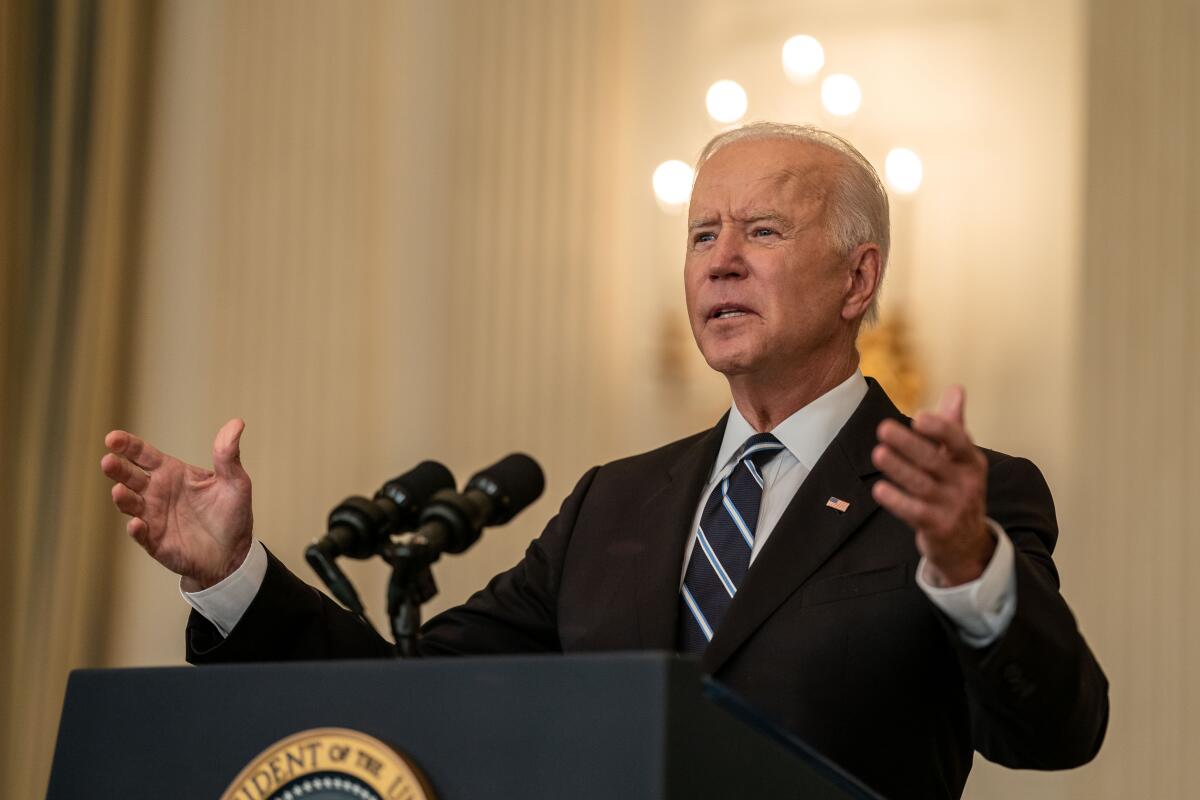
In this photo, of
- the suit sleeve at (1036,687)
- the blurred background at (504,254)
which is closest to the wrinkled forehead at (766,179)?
the suit sleeve at (1036,687)

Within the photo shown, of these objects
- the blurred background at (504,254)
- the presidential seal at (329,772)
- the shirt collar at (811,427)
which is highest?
the blurred background at (504,254)

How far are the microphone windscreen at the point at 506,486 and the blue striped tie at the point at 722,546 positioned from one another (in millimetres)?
628

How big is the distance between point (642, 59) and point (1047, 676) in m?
4.95

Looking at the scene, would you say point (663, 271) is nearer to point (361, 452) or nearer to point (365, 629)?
point (361, 452)

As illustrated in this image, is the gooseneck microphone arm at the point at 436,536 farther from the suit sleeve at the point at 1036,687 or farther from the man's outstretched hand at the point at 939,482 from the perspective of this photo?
the suit sleeve at the point at 1036,687

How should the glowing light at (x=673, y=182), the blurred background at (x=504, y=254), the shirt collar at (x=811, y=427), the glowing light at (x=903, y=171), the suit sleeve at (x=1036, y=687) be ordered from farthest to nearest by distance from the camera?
the glowing light at (x=673, y=182) < the glowing light at (x=903, y=171) < the blurred background at (x=504, y=254) < the shirt collar at (x=811, y=427) < the suit sleeve at (x=1036, y=687)

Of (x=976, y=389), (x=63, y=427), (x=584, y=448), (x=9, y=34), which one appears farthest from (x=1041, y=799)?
(x=9, y=34)

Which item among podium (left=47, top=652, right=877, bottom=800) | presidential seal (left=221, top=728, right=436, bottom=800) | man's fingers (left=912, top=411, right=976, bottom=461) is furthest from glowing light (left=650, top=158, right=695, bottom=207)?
presidential seal (left=221, top=728, right=436, bottom=800)

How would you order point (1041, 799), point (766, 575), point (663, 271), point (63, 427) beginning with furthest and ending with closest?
point (663, 271) < point (63, 427) < point (1041, 799) < point (766, 575)

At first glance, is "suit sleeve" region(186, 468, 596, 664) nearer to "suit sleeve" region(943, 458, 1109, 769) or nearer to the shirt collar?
the shirt collar

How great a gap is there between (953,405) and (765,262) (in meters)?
1.06

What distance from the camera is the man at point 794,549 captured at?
76.0 inches

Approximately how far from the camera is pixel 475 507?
6.02 ft

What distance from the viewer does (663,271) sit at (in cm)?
643
